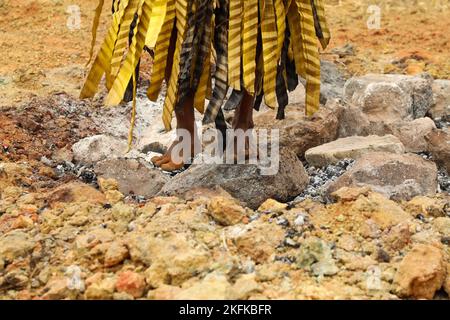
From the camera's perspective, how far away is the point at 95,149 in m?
3.72

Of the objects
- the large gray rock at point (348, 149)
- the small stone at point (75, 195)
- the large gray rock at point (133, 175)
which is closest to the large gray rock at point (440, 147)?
the large gray rock at point (348, 149)

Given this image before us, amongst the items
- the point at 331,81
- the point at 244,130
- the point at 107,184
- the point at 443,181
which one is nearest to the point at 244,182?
the point at 244,130

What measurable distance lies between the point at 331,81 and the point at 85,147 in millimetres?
2131

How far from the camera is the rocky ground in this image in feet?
6.75

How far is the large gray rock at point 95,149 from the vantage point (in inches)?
145

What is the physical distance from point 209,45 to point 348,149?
3.27 ft

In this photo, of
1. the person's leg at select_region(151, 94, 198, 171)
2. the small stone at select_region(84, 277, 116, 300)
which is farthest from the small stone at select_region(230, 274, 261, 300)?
the person's leg at select_region(151, 94, 198, 171)

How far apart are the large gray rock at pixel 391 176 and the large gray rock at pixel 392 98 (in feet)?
3.72

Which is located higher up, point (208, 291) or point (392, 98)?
point (392, 98)

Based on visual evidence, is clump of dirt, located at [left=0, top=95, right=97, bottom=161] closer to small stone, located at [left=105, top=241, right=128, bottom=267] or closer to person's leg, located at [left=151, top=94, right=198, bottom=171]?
person's leg, located at [left=151, top=94, right=198, bottom=171]

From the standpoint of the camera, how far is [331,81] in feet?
16.5

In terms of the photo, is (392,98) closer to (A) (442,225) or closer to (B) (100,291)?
(A) (442,225)
